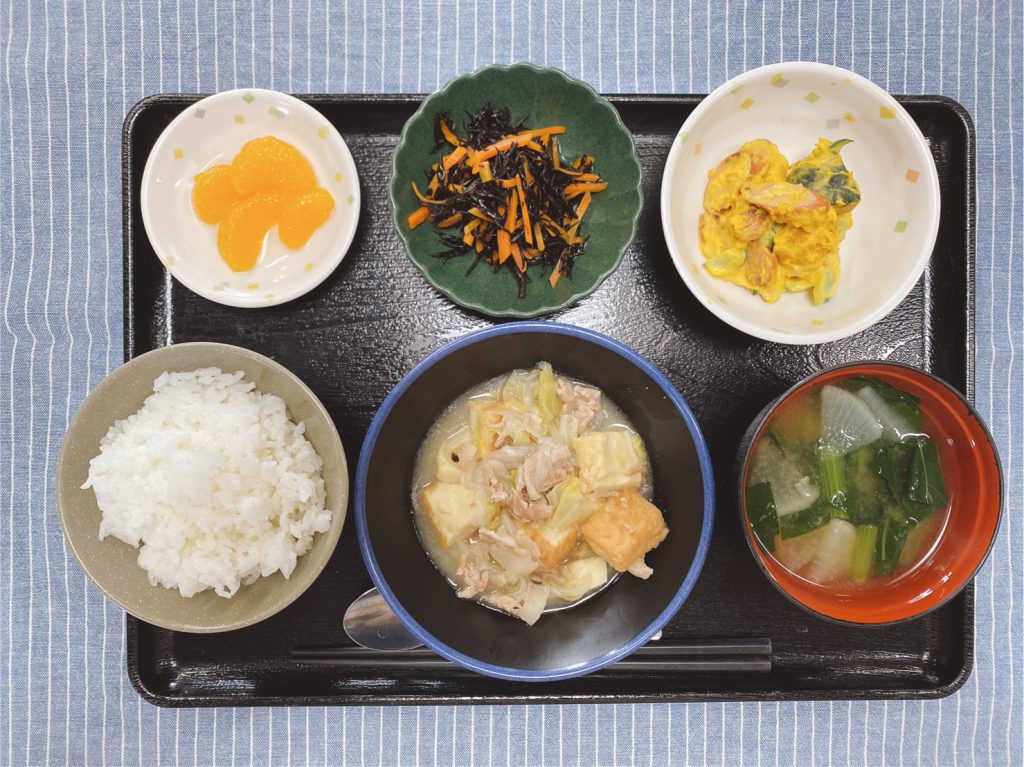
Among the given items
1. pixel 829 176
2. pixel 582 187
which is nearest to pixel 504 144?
pixel 582 187

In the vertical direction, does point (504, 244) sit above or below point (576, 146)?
below

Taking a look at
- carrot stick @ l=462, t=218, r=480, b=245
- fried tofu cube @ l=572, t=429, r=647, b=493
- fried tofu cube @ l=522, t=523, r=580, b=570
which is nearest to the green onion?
fried tofu cube @ l=572, t=429, r=647, b=493

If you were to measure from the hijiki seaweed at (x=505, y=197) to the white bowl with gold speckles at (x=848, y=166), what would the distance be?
28 cm

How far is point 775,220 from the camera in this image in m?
2.05

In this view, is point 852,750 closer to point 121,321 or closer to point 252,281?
point 252,281

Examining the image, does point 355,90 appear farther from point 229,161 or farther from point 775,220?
point 775,220

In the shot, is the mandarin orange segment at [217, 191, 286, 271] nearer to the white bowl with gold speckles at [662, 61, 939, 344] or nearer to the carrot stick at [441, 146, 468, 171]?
the carrot stick at [441, 146, 468, 171]

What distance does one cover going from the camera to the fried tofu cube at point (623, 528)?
1.96 m

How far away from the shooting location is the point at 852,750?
2.38m

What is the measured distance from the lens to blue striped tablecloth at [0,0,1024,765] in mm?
2340

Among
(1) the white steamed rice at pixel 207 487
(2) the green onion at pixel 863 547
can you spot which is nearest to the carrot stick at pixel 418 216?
(1) the white steamed rice at pixel 207 487

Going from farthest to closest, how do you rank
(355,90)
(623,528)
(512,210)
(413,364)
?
(355,90), (413,364), (512,210), (623,528)

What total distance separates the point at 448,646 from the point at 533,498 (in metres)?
0.44

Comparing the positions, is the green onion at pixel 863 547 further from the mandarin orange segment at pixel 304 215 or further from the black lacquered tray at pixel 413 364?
the mandarin orange segment at pixel 304 215
